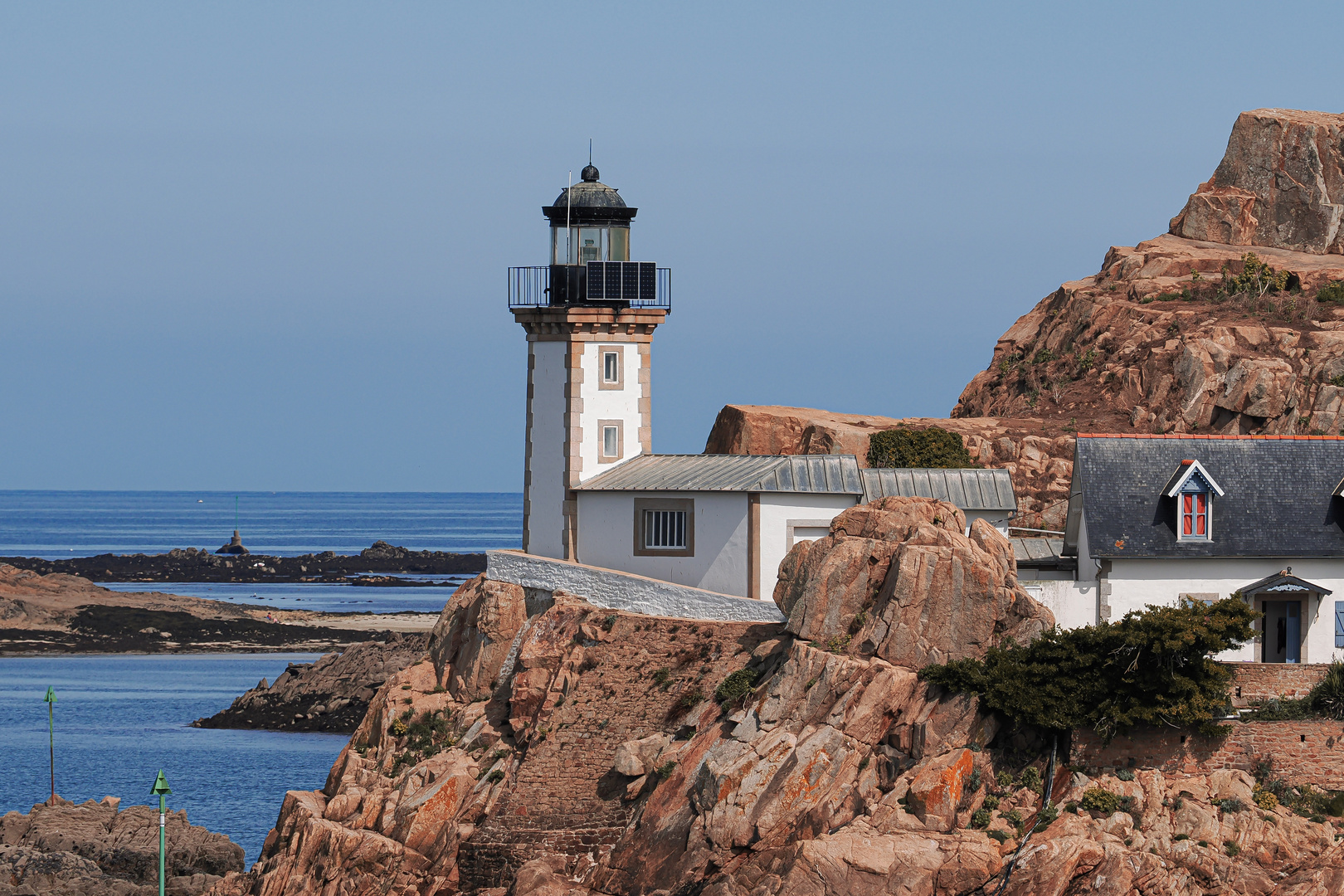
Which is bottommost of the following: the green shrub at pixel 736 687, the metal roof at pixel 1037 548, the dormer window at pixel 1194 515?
the green shrub at pixel 736 687

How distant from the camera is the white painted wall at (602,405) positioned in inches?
1736

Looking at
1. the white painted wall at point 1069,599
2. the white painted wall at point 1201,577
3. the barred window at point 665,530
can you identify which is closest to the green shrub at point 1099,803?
the white painted wall at point 1069,599

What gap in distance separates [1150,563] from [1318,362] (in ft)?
80.6

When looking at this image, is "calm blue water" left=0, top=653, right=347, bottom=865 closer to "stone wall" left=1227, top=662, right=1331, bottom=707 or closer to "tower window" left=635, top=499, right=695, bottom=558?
"tower window" left=635, top=499, right=695, bottom=558

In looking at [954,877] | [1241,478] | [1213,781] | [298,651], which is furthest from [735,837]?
[298,651]

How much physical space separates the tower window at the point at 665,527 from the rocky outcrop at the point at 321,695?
98.1ft

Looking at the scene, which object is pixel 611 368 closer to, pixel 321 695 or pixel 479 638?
pixel 479 638

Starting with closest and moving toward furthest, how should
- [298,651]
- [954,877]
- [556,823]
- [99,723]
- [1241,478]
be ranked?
[954,877]
[556,823]
[1241,478]
[99,723]
[298,651]

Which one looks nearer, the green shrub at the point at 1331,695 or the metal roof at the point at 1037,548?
the green shrub at the point at 1331,695

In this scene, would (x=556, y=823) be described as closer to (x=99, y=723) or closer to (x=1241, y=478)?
(x=1241, y=478)

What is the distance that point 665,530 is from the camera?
137ft

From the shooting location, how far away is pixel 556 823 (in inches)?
1443

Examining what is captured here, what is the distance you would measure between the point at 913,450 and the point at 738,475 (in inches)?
527

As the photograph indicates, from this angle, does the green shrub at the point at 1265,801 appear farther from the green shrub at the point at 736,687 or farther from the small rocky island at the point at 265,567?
the small rocky island at the point at 265,567
